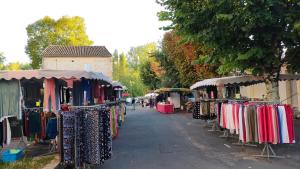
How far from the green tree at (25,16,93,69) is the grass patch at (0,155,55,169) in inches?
1868

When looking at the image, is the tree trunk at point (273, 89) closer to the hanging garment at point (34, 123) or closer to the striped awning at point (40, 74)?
the striped awning at point (40, 74)

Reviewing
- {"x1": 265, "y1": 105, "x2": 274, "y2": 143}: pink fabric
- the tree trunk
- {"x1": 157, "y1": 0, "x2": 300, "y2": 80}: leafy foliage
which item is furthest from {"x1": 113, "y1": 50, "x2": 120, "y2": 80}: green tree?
{"x1": 265, "y1": 105, "x2": 274, "y2": 143}: pink fabric

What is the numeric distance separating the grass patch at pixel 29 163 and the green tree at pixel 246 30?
5.72 m

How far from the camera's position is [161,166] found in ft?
27.5

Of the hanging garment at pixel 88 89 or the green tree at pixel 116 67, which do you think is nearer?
the hanging garment at pixel 88 89

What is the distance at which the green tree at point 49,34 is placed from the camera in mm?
54188

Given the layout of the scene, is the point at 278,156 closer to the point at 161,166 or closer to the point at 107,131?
the point at 161,166

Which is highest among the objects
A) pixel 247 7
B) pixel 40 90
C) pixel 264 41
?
pixel 247 7

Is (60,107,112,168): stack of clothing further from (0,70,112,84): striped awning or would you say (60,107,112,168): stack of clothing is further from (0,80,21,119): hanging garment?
(0,80,21,119): hanging garment

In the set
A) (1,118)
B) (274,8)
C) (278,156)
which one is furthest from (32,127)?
(274,8)

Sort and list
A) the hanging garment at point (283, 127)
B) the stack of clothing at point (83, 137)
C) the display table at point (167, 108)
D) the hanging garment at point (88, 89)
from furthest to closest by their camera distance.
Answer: the display table at point (167, 108)
the hanging garment at point (88, 89)
the hanging garment at point (283, 127)
the stack of clothing at point (83, 137)

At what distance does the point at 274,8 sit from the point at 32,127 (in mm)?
8000

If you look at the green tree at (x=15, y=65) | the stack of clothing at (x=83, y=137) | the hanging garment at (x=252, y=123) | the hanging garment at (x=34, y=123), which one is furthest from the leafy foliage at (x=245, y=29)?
the green tree at (x=15, y=65)

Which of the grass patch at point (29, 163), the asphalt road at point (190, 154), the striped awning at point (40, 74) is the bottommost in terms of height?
the asphalt road at point (190, 154)
